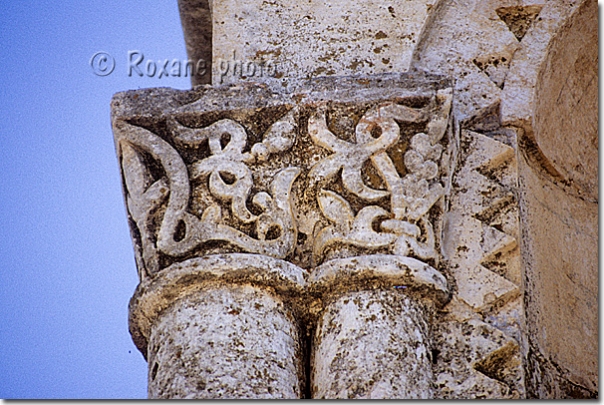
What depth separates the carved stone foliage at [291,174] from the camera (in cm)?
266

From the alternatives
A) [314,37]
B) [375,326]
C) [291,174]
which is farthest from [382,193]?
[314,37]

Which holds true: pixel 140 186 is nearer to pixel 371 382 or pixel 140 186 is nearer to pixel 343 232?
pixel 343 232

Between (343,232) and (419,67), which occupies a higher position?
(419,67)

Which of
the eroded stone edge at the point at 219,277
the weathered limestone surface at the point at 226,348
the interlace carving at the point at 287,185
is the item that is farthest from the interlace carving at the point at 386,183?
the weathered limestone surface at the point at 226,348

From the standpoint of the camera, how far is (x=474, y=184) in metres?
2.87

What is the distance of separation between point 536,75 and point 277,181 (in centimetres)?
83

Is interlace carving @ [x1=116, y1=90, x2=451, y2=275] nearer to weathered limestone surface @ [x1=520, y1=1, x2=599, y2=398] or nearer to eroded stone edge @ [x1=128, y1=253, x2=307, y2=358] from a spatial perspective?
eroded stone edge @ [x1=128, y1=253, x2=307, y2=358]

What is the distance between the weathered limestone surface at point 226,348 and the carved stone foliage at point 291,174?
0.13m

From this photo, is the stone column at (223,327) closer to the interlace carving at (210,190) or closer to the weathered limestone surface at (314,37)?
the interlace carving at (210,190)

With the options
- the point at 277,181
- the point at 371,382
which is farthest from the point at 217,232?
the point at 371,382

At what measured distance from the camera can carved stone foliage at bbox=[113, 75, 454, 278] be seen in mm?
2662

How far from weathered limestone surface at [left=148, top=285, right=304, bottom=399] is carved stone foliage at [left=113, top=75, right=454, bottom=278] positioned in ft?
0.41

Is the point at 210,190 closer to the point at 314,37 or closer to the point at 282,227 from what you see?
the point at 282,227

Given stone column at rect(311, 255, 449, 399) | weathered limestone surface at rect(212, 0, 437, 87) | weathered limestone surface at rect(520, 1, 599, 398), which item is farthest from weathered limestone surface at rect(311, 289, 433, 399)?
weathered limestone surface at rect(212, 0, 437, 87)
